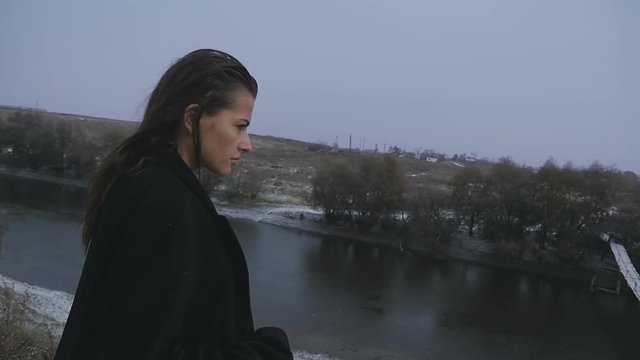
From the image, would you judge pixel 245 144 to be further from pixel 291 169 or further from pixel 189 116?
pixel 291 169

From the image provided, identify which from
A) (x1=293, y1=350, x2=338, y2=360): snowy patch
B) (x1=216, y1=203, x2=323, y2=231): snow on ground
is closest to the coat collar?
(x1=293, y1=350, x2=338, y2=360): snowy patch

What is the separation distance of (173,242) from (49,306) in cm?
1485

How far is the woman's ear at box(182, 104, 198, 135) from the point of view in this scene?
45.9 inches

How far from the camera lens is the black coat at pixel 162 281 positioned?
38.1 inches

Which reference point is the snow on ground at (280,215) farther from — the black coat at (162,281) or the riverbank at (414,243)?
the black coat at (162,281)

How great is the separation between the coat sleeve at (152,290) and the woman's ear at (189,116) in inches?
9.3

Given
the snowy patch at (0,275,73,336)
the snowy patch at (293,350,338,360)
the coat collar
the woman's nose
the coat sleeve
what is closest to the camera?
the coat sleeve

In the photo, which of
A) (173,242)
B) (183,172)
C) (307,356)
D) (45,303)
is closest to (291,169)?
(45,303)

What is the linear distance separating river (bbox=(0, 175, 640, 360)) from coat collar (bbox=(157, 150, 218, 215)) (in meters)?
13.8

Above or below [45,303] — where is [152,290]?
above

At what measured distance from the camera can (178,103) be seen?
1.17 meters

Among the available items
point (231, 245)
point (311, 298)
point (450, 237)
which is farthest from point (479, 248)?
point (231, 245)

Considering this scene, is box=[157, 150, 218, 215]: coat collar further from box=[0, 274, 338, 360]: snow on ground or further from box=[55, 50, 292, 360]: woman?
box=[0, 274, 338, 360]: snow on ground

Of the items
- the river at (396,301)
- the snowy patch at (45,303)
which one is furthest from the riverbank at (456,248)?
the snowy patch at (45,303)
